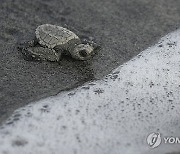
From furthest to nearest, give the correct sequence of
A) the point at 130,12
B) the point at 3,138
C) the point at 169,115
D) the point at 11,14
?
the point at 130,12 → the point at 11,14 → the point at 169,115 → the point at 3,138

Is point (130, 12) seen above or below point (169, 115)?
above

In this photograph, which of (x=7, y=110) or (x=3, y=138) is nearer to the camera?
(x=3, y=138)

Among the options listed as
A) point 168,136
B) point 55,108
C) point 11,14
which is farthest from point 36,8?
point 168,136

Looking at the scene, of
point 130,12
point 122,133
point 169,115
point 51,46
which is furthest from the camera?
point 130,12

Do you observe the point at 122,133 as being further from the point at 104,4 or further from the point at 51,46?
the point at 104,4

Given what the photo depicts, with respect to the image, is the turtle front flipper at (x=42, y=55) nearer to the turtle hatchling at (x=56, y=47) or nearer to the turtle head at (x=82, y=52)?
the turtle hatchling at (x=56, y=47)

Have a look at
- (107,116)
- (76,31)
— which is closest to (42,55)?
(76,31)
